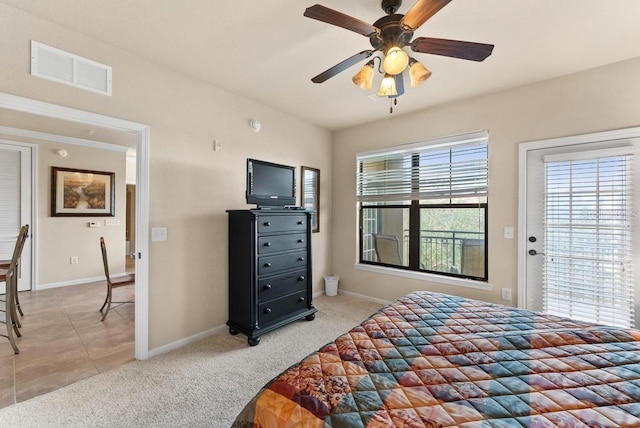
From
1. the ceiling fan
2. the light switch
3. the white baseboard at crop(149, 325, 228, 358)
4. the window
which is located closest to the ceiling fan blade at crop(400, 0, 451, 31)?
the ceiling fan

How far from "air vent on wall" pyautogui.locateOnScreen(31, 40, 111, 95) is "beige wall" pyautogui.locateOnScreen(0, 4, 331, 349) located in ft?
0.13

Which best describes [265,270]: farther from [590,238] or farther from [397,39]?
[590,238]

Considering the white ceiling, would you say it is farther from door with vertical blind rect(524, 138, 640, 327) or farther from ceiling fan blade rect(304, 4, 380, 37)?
door with vertical blind rect(524, 138, 640, 327)

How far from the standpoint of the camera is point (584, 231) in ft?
8.34

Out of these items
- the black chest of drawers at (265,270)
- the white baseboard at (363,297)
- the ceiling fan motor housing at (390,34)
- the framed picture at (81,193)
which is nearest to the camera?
the ceiling fan motor housing at (390,34)

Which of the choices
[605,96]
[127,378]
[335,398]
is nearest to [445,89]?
[605,96]

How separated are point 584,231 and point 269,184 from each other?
10.1 feet

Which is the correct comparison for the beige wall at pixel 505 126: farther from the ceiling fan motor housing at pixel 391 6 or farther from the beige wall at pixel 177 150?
the beige wall at pixel 177 150

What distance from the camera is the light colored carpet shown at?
172 cm

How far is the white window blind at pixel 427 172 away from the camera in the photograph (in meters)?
3.20

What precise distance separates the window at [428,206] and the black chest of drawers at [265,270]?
1.35 metres

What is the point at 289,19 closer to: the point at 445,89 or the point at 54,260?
the point at 445,89

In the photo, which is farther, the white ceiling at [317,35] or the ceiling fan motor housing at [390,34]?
the white ceiling at [317,35]

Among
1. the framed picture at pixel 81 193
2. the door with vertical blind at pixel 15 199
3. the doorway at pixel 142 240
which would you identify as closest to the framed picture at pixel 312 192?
the doorway at pixel 142 240
